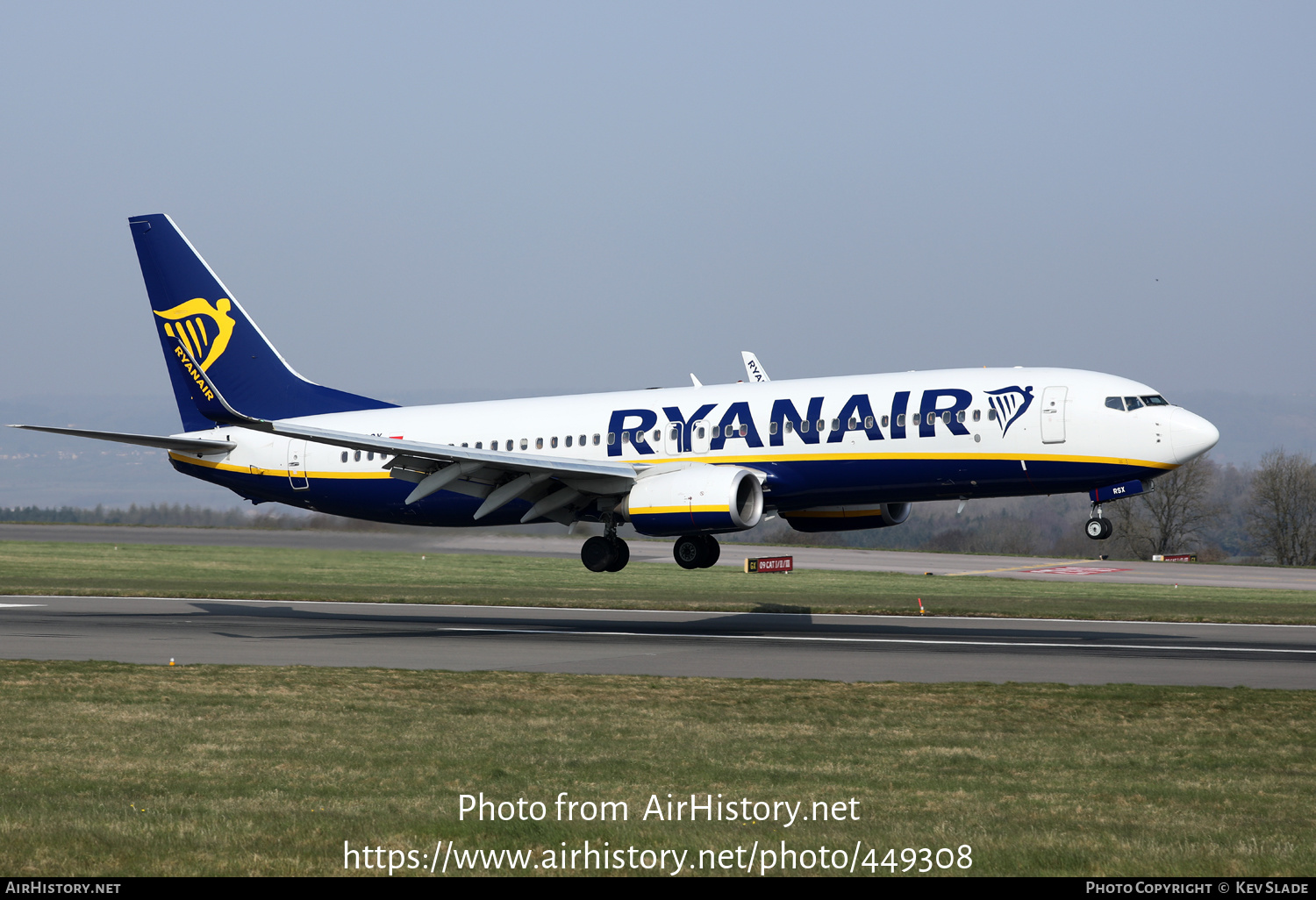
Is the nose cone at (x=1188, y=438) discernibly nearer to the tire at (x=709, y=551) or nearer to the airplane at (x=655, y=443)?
the airplane at (x=655, y=443)

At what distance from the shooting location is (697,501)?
1283 inches

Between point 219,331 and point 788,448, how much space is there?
65.9 feet

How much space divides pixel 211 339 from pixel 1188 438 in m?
29.6

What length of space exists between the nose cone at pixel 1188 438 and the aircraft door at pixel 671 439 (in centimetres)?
1234

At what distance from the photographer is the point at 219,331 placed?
4281 centimetres

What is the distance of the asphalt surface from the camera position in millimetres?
68125

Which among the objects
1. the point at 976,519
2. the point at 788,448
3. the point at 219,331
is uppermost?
the point at 219,331

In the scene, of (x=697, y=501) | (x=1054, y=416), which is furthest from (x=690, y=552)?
(x=1054, y=416)

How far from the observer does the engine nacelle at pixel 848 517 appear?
37600mm

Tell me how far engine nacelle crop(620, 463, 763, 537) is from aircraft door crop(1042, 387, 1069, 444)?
7163 mm

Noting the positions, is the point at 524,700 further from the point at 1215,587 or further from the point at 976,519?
the point at 976,519

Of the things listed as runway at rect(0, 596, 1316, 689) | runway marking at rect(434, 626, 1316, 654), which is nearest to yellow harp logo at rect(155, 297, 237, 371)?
runway at rect(0, 596, 1316, 689)

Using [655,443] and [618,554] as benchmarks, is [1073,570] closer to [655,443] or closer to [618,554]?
[618,554]

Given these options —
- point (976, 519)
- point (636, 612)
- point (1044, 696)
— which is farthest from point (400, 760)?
point (976, 519)
